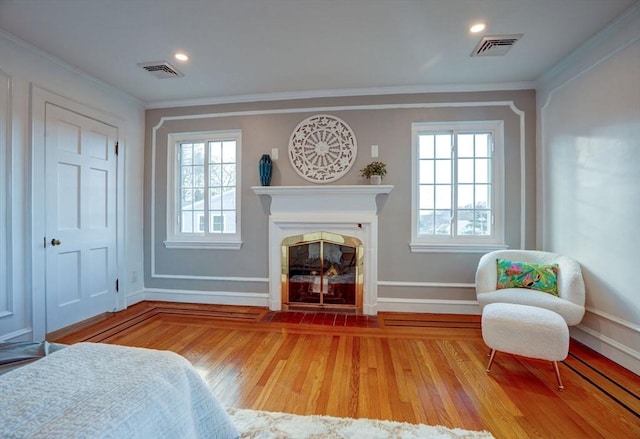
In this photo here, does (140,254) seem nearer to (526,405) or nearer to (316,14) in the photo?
(316,14)

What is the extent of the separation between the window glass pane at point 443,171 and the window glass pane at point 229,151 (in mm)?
2451

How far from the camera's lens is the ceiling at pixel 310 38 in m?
1.92

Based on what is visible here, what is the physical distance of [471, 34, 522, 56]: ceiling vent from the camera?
2.22 metres

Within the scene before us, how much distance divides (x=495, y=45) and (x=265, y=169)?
2454 mm

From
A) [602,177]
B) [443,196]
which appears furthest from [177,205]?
[602,177]

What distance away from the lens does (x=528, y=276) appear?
8.25 ft

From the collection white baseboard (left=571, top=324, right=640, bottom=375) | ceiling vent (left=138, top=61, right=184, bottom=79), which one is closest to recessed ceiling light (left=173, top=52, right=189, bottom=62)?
ceiling vent (left=138, top=61, right=184, bottom=79)

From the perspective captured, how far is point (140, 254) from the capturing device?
3.51m

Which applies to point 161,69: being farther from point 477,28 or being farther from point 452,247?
point 452,247

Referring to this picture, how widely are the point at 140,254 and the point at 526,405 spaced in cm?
405

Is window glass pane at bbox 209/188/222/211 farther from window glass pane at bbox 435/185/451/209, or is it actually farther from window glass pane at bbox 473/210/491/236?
window glass pane at bbox 473/210/491/236

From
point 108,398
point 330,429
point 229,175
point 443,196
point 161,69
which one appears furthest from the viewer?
point 229,175

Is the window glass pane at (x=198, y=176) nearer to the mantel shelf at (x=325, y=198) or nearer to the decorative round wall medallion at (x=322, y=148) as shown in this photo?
the mantel shelf at (x=325, y=198)

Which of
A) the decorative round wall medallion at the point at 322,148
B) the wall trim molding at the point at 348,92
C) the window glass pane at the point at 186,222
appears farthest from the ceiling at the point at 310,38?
the window glass pane at the point at 186,222
